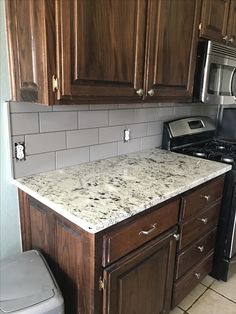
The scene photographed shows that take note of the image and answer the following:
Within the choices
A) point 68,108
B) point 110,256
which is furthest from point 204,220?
point 68,108

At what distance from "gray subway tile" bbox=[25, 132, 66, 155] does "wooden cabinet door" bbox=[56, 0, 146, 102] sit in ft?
1.23

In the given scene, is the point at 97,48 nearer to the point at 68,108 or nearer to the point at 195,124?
the point at 68,108

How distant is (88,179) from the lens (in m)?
1.35

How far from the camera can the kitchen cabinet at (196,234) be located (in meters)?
1.42

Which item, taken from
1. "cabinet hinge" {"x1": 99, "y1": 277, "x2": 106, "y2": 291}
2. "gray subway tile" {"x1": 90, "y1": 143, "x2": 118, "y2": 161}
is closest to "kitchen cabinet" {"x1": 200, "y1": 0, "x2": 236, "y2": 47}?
"gray subway tile" {"x1": 90, "y1": 143, "x2": 118, "y2": 161}

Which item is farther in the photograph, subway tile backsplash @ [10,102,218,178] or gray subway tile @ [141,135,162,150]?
gray subway tile @ [141,135,162,150]

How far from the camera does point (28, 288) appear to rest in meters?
1.02

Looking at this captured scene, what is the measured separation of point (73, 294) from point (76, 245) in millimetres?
237

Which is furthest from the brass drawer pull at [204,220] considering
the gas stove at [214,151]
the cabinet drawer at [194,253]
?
the gas stove at [214,151]

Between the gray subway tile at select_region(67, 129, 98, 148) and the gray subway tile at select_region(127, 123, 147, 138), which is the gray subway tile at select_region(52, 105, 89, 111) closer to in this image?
the gray subway tile at select_region(67, 129, 98, 148)

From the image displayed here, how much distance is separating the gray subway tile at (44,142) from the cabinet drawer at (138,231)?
618mm

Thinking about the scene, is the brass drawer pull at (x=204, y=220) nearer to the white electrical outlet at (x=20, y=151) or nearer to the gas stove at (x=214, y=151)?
the gas stove at (x=214, y=151)

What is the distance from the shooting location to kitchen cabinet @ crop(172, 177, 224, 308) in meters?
1.42

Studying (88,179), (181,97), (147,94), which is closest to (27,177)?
(88,179)
